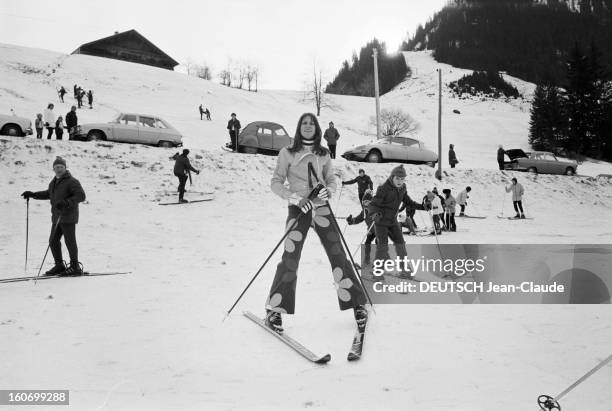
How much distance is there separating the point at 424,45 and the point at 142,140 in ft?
421

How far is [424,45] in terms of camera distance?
5064 inches

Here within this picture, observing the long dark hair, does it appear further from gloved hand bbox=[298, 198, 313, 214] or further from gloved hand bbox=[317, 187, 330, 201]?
gloved hand bbox=[298, 198, 313, 214]

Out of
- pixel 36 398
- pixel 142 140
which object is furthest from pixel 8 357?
pixel 142 140

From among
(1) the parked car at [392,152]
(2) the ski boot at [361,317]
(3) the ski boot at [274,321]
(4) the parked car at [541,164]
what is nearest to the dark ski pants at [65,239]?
(3) the ski boot at [274,321]

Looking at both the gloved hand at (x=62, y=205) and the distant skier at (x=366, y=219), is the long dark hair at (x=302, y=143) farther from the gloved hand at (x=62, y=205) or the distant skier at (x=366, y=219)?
the gloved hand at (x=62, y=205)

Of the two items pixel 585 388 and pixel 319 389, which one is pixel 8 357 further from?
pixel 585 388

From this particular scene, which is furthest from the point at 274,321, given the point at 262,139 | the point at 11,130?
the point at 11,130

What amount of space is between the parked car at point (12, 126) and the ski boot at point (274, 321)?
15822 mm

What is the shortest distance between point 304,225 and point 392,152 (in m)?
16.3

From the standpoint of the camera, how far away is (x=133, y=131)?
16.7 metres

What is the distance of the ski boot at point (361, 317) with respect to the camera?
3.63 metres

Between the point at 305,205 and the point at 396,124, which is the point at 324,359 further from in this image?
the point at 396,124

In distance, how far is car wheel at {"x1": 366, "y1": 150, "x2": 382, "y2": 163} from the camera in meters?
19.2

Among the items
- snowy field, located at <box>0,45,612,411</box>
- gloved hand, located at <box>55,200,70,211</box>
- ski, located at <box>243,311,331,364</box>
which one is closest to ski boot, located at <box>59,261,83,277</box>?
snowy field, located at <box>0,45,612,411</box>
